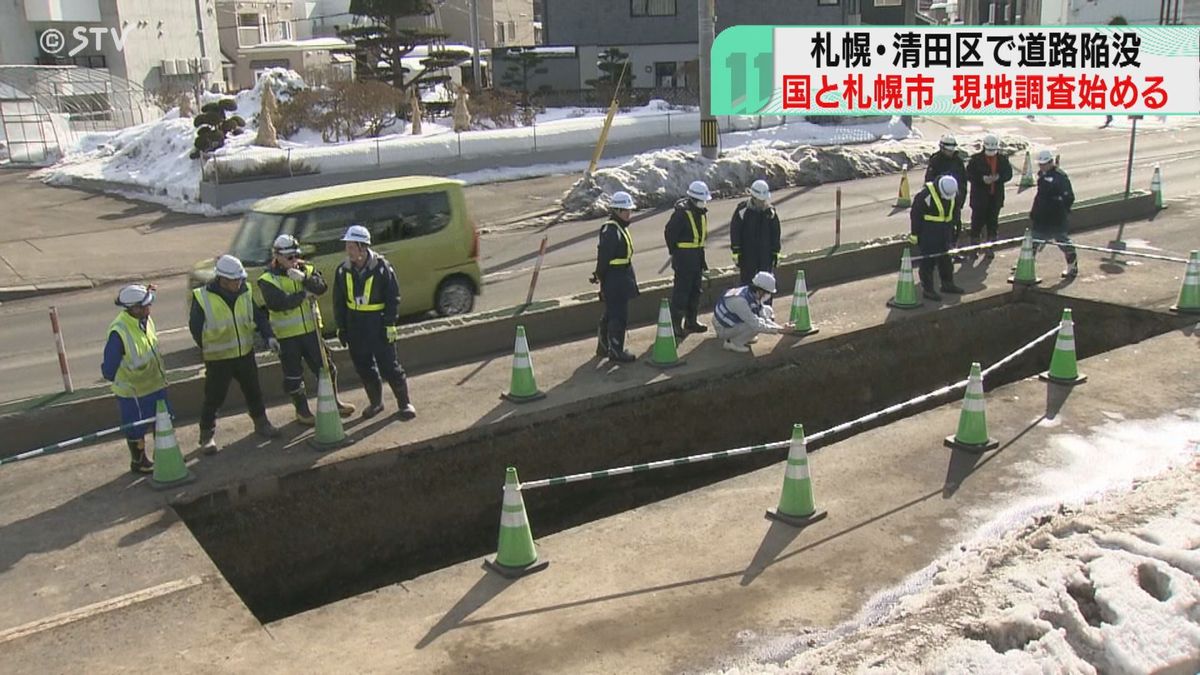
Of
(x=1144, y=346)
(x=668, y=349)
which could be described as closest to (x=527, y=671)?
(x=668, y=349)

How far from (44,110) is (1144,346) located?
118 feet

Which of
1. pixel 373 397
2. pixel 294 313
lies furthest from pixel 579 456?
pixel 294 313

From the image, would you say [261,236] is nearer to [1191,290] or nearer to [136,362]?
[136,362]

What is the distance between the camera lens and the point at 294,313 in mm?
9758

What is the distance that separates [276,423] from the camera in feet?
33.5

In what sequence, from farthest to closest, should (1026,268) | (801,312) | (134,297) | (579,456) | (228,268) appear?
(1026,268)
(801,312)
(579,456)
(228,268)
(134,297)

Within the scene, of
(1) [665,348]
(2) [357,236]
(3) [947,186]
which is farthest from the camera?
(3) [947,186]

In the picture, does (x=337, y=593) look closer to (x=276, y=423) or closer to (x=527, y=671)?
(x=276, y=423)

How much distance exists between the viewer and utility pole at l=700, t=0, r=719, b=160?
82.2ft

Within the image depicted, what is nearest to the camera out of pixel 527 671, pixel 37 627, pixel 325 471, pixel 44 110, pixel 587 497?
pixel 527 671

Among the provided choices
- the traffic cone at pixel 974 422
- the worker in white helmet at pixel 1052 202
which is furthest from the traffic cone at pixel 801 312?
the worker in white helmet at pixel 1052 202

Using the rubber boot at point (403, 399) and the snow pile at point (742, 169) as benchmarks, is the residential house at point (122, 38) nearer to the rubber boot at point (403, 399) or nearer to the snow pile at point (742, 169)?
the snow pile at point (742, 169)
